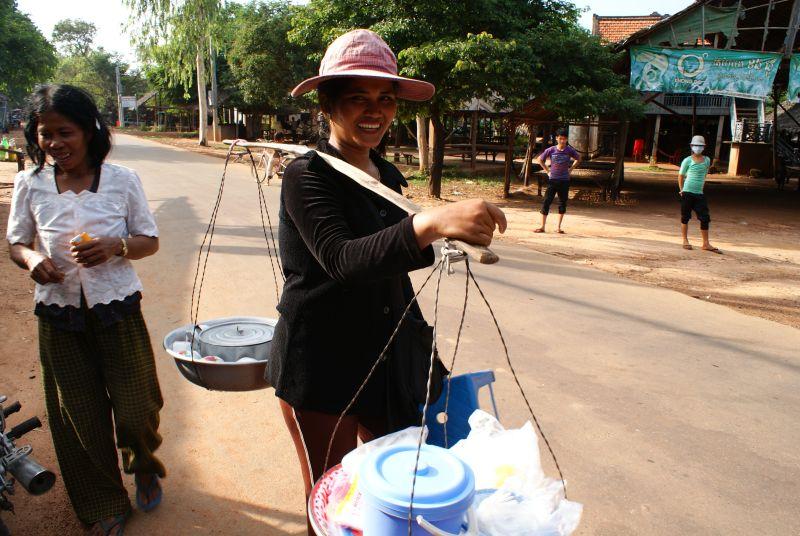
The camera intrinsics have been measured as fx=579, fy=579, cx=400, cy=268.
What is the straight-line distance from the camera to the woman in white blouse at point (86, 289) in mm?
1948

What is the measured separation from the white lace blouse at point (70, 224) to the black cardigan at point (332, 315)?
0.84 metres

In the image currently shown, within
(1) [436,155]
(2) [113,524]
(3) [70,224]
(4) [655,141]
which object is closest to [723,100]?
(4) [655,141]

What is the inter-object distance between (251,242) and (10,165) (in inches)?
538

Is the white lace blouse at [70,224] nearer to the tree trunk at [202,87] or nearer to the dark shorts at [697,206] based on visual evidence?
the dark shorts at [697,206]

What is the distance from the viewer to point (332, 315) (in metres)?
1.42

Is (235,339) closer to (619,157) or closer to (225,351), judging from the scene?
(225,351)

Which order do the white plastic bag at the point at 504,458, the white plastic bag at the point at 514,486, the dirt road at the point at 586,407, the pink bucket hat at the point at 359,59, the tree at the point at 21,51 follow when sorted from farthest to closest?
the tree at the point at 21,51, the dirt road at the point at 586,407, the pink bucket hat at the point at 359,59, the white plastic bag at the point at 504,458, the white plastic bag at the point at 514,486

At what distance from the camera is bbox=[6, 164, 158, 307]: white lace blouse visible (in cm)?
198

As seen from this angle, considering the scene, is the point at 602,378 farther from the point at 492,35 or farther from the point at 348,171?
the point at 492,35

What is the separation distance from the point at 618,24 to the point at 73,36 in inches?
3120

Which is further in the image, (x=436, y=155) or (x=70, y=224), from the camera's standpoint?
(x=436, y=155)

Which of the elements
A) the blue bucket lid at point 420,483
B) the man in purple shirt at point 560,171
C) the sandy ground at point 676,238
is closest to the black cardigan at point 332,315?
the blue bucket lid at point 420,483

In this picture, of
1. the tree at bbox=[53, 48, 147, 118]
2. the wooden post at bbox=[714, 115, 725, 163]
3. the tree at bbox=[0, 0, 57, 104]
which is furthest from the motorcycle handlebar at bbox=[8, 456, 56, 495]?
the tree at bbox=[53, 48, 147, 118]

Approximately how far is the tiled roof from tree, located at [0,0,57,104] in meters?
27.1
